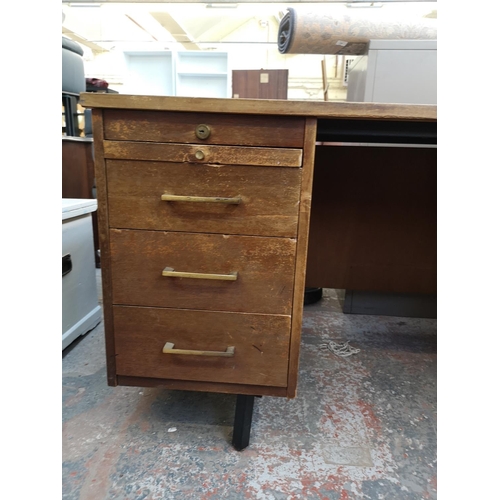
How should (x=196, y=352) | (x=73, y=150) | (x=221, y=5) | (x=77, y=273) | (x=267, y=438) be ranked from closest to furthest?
(x=196, y=352) < (x=267, y=438) < (x=77, y=273) < (x=73, y=150) < (x=221, y=5)

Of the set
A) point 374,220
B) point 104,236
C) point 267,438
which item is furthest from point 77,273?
point 374,220

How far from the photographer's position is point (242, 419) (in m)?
0.83

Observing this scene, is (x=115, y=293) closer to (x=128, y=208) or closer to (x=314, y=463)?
(x=128, y=208)

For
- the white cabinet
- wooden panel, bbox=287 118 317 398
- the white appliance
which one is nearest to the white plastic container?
wooden panel, bbox=287 118 317 398

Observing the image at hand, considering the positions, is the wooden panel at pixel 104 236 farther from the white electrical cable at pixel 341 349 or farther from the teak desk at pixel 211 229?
the white electrical cable at pixel 341 349

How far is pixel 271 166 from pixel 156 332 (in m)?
0.43

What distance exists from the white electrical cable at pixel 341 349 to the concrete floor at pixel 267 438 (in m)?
0.03

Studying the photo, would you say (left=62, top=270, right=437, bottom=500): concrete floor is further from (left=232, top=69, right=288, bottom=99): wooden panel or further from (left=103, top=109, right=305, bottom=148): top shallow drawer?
(left=232, top=69, right=288, bottom=99): wooden panel

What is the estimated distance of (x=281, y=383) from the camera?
757mm

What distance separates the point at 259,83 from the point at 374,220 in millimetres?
2118

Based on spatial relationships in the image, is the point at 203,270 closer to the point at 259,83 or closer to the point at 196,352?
the point at 196,352

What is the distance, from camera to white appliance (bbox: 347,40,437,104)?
0.90 m

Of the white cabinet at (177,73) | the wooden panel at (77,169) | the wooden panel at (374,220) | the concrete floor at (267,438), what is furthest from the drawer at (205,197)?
the white cabinet at (177,73)
